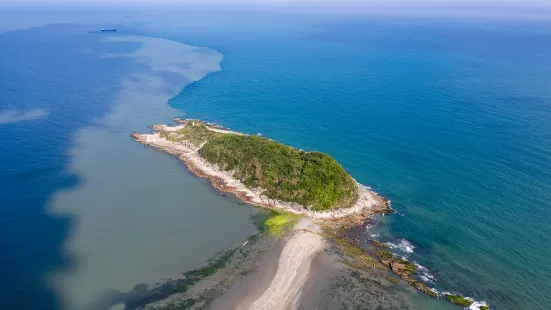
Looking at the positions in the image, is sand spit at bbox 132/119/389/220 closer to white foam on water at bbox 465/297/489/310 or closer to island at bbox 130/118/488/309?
island at bbox 130/118/488/309

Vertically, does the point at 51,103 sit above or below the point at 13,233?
above

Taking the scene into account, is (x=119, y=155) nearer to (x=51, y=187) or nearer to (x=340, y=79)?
(x=51, y=187)

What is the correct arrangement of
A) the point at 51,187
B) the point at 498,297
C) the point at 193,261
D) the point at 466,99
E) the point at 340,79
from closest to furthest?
the point at 498,297 < the point at 193,261 < the point at 51,187 < the point at 466,99 < the point at 340,79

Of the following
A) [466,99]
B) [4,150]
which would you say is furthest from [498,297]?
[4,150]

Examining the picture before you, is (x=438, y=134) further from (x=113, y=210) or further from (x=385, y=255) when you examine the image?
(x=113, y=210)

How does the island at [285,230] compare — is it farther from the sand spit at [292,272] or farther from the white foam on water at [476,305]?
the white foam on water at [476,305]

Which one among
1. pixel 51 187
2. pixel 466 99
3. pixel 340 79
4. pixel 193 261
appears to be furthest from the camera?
pixel 340 79

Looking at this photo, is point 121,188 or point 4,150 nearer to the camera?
point 121,188
